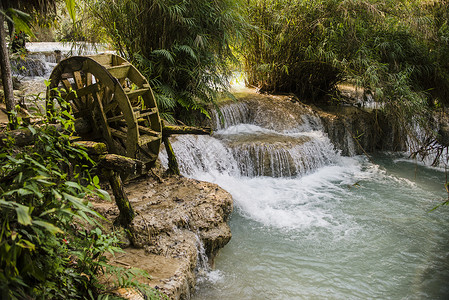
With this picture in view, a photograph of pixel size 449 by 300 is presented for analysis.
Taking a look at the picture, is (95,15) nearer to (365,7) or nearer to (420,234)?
(365,7)

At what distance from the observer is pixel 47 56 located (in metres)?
10.3

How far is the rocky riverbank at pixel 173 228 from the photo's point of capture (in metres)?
3.14

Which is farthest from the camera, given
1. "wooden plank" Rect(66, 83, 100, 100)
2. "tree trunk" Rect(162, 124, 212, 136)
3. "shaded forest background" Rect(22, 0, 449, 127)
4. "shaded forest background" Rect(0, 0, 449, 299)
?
"shaded forest background" Rect(22, 0, 449, 127)

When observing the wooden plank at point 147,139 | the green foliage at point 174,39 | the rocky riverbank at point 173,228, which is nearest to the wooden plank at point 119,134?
the wooden plank at point 147,139

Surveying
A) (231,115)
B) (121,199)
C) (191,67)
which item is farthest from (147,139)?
(231,115)

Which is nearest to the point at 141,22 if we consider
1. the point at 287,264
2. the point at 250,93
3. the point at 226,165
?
the point at 226,165

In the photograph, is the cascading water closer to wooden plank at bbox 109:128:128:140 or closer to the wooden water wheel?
the wooden water wheel

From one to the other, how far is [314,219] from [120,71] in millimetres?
3670

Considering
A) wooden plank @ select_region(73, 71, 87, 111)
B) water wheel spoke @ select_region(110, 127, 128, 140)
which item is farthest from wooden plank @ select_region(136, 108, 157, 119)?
wooden plank @ select_region(73, 71, 87, 111)

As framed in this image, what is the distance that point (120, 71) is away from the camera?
4.36m

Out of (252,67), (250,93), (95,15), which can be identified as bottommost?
(250,93)

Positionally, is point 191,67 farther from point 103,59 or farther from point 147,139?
point 147,139

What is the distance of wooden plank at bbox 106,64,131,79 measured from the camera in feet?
13.8

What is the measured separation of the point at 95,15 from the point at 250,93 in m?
4.50
